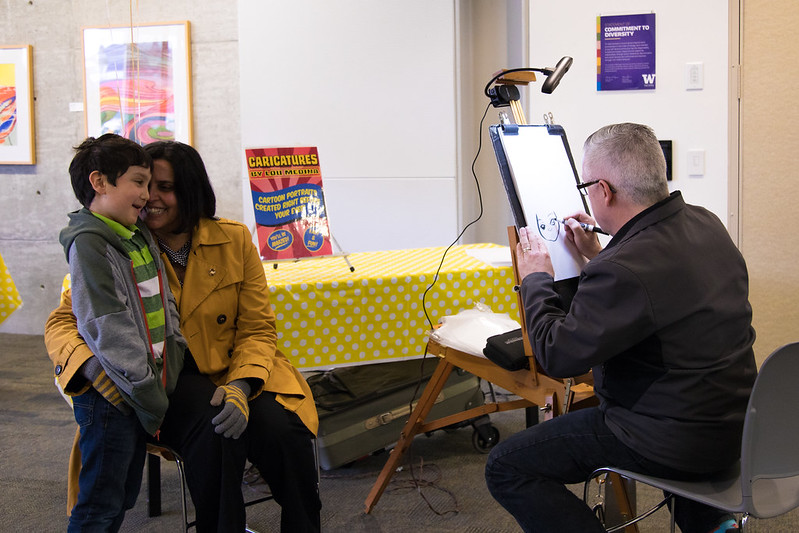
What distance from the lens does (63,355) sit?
5.60 ft

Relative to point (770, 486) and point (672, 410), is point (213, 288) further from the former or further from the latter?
point (770, 486)

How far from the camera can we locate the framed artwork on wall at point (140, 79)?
15.9ft

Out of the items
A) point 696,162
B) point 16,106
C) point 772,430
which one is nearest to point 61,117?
point 16,106

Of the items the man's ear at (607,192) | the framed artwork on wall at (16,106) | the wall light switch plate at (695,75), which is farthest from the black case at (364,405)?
the framed artwork on wall at (16,106)

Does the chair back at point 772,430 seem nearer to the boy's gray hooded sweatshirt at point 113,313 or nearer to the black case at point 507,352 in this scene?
the black case at point 507,352

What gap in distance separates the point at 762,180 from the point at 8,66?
16.4 feet

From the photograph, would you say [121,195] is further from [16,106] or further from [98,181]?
[16,106]

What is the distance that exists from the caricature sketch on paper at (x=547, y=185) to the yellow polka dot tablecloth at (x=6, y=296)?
2.69 meters

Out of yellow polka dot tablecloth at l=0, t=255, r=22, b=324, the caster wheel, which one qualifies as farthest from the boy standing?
yellow polka dot tablecloth at l=0, t=255, r=22, b=324

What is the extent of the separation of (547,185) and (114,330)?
1148mm

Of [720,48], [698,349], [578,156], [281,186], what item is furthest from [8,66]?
[698,349]

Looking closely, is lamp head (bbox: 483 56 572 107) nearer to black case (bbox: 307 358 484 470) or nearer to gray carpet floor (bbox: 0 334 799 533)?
black case (bbox: 307 358 484 470)

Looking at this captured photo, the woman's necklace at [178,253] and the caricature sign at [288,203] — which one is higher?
the caricature sign at [288,203]

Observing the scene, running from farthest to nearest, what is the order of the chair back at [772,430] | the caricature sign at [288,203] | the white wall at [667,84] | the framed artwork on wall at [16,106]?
the framed artwork on wall at [16,106], the white wall at [667,84], the caricature sign at [288,203], the chair back at [772,430]
